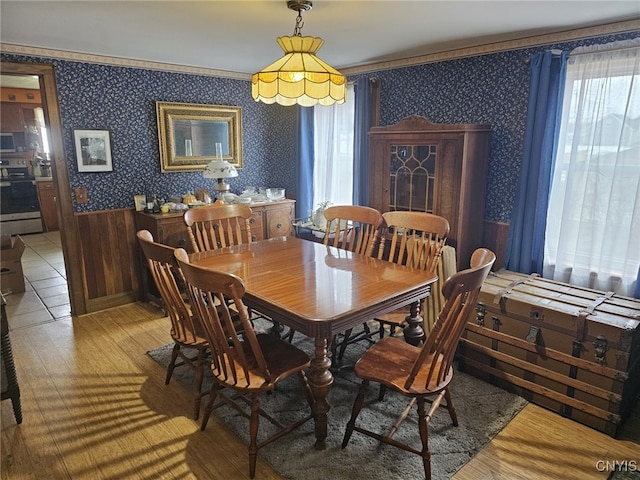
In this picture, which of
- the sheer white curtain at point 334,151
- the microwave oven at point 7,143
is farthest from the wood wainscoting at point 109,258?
the microwave oven at point 7,143

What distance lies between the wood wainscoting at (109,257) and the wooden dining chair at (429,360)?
2805 millimetres

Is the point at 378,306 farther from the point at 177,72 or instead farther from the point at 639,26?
the point at 177,72

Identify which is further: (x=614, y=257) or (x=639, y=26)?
(x=614, y=257)

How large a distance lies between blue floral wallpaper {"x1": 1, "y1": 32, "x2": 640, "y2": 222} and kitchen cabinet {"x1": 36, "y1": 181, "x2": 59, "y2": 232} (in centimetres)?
406

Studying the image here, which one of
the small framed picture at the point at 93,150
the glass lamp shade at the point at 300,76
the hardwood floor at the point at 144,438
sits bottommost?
the hardwood floor at the point at 144,438

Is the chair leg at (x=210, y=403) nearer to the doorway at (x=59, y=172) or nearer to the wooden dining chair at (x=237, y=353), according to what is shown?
the wooden dining chair at (x=237, y=353)

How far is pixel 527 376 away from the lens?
2521 mm

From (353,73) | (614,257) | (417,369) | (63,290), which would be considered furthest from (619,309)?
(63,290)

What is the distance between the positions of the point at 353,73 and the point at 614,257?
281 centimetres

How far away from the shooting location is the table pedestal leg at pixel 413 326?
250cm

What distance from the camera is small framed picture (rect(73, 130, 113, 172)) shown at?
3596 millimetres

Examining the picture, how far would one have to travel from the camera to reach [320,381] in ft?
6.55

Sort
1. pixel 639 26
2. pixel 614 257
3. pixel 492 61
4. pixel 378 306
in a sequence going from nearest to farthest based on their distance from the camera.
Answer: pixel 378 306 < pixel 639 26 < pixel 614 257 < pixel 492 61

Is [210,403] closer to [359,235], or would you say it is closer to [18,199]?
[359,235]
